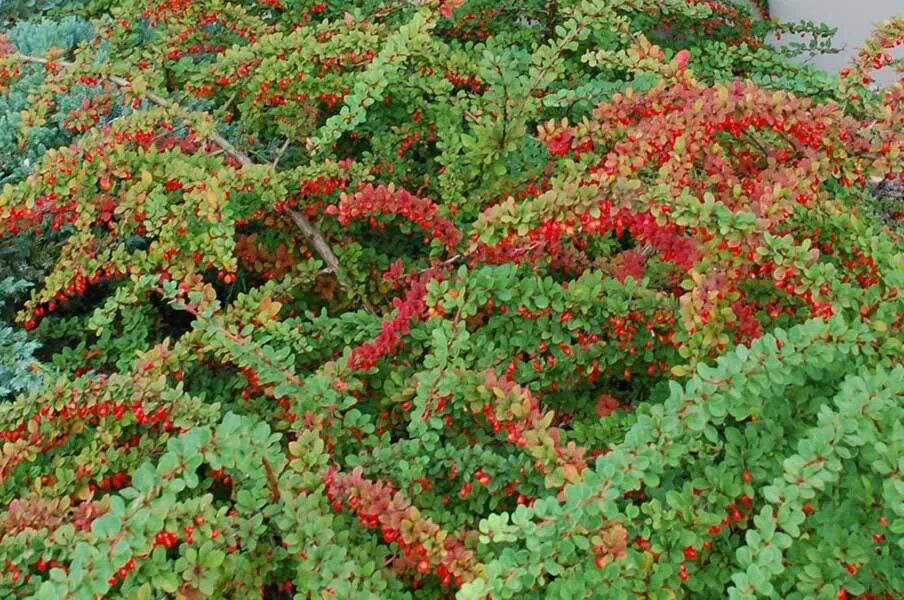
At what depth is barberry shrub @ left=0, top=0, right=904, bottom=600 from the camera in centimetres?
104

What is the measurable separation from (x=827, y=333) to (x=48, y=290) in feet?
4.58

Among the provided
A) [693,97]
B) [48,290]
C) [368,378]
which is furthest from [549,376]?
[48,290]

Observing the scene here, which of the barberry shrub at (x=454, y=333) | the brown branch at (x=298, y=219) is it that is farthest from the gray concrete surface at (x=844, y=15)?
the brown branch at (x=298, y=219)

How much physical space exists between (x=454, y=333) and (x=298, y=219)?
0.65m

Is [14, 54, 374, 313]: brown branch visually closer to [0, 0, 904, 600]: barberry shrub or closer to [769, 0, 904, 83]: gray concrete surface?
[0, 0, 904, 600]: barberry shrub

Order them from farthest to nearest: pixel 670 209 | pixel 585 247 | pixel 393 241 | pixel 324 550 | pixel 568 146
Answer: pixel 393 241
pixel 585 247
pixel 568 146
pixel 670 209
pixel 324 550

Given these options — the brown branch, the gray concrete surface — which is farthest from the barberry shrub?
the gray concrete surface

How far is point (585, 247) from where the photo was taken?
1788mm

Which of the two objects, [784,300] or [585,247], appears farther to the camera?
Answer: [585,247]

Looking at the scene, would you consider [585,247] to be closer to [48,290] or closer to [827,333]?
[827,333]

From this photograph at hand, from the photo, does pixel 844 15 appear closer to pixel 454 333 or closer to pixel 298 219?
pixel 298 219

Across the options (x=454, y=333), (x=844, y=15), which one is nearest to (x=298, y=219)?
(x=454, y=333)

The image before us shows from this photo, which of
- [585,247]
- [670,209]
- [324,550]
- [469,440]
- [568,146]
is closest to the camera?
[324,550]

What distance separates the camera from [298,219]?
1832 mm
